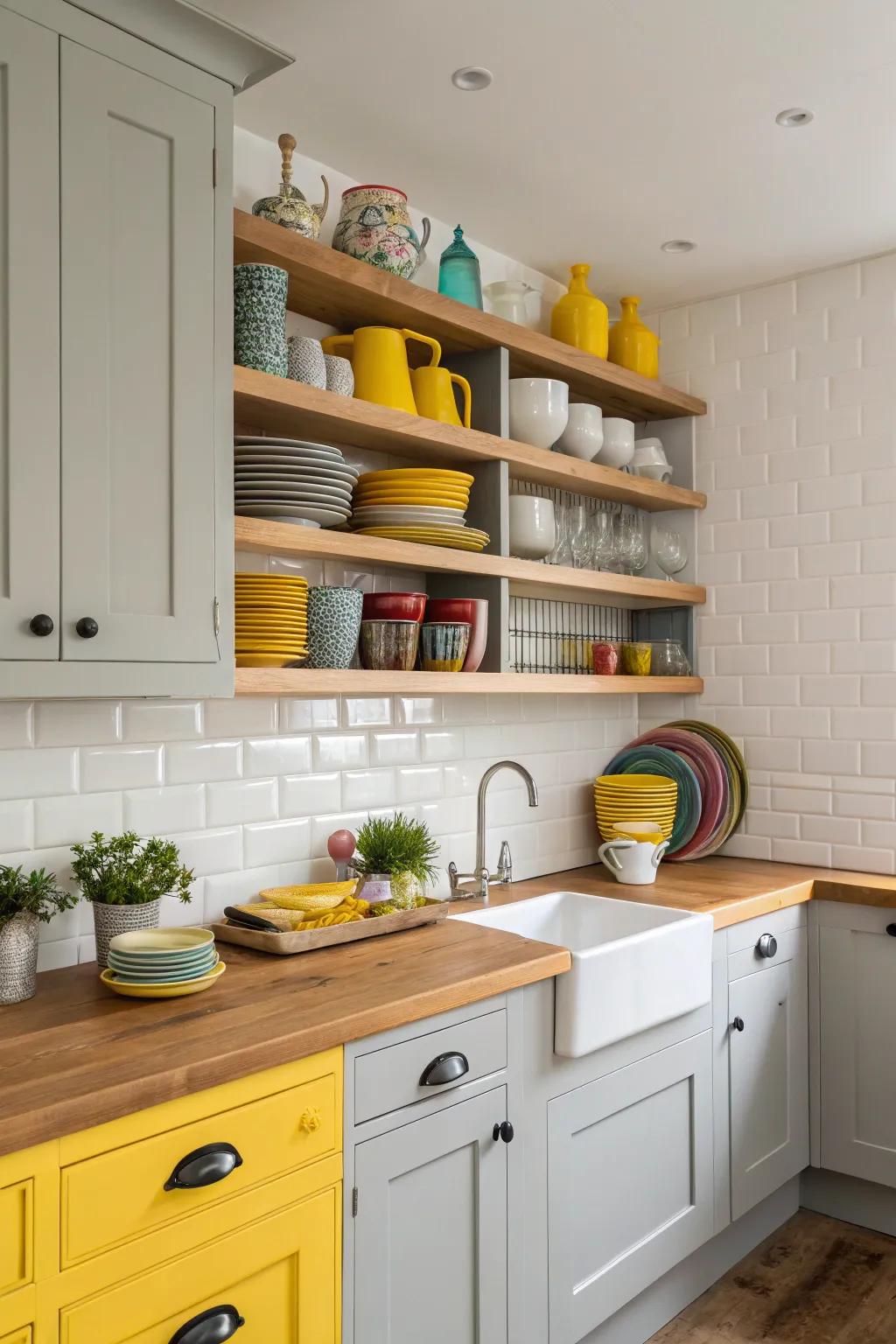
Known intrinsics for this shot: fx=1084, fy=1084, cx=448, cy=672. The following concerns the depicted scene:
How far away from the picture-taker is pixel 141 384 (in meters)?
1.76

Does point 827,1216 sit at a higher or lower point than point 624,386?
lower

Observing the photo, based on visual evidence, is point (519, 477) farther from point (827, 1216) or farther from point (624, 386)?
point (827, 1216)

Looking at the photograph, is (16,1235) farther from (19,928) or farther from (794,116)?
(794,116)

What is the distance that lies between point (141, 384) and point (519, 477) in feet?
4.70

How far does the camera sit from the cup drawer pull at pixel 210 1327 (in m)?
1.44

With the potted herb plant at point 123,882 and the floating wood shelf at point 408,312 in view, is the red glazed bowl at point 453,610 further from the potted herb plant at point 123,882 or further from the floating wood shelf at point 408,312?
the potted herb plant at point 123,882

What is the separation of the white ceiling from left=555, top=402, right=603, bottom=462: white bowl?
475 millimetres

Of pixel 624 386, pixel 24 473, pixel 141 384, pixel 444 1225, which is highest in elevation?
pixel 624 386

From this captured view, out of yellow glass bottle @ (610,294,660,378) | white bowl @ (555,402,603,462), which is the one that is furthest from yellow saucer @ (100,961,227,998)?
yellow glass bottle @ (610,294,660,378)

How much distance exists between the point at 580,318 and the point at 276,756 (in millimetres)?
1575

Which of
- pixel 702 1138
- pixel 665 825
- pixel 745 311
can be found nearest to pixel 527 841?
pixel 665 825

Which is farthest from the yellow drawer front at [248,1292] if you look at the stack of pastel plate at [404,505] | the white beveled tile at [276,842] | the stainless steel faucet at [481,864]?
the stack of pastel plate at [404,505]

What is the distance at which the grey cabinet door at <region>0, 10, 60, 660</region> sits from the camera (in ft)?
5.18

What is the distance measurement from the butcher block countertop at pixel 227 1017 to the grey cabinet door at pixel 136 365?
0.56 metres
